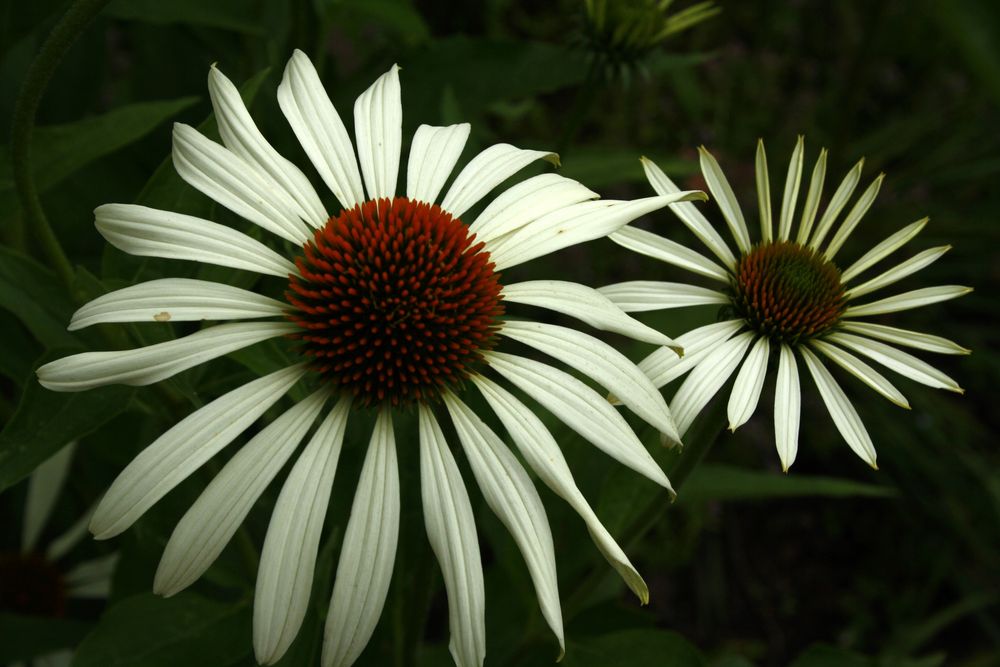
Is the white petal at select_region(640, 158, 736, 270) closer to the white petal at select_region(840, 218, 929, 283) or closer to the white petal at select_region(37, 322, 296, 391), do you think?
the white petal at select_region(840, 218, 929, 283)

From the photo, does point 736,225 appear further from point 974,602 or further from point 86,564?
point 974,602

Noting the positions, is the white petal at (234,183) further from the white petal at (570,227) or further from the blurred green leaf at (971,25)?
the blurred green leaf at (971,25)

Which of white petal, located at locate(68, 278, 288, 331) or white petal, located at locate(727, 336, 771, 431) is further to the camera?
white petal, located at locate(727, 336, 771, 431)

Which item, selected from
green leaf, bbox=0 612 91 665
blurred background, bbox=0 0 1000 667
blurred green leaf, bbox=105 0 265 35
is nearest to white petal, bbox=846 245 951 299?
blurred background, bbox=0 0 1000 667

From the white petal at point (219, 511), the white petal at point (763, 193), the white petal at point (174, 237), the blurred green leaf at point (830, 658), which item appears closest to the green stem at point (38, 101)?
the white petal at point (174, 237)

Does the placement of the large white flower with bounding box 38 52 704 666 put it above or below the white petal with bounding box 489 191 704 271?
below

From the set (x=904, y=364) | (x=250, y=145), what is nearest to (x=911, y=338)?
(x=904, y=364)

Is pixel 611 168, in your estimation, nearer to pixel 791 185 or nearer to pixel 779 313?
pixel 791 185
